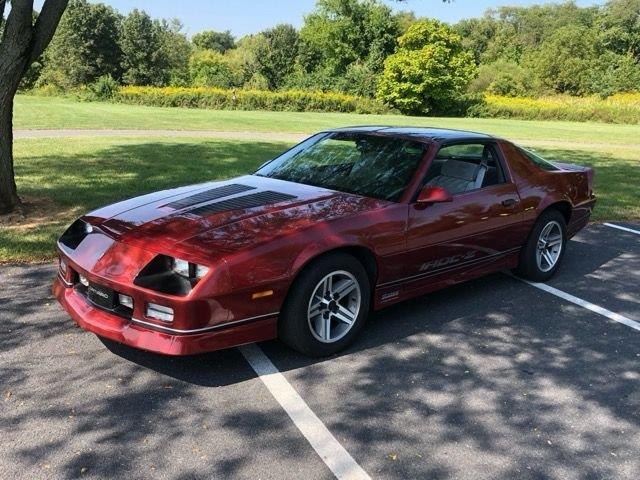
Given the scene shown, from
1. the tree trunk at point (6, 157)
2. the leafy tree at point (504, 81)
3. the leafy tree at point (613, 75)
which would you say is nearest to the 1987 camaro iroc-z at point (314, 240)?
the tree trunk at point (6, 157)

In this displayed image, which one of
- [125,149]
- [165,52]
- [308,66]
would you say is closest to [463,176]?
[125,149]

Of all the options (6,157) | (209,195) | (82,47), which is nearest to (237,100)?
(82,47)

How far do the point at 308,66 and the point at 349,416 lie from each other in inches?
2894

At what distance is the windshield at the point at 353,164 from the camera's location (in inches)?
176

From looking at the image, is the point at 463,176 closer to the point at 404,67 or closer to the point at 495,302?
the point at 495,302

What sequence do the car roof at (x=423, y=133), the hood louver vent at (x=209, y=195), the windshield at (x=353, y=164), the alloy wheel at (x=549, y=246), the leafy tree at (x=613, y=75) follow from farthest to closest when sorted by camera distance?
the leafy tree at (x=613, y=75) < the alloy wheel at (x=549, y=246) < the car roof at (x=423, y=133) < the windshield at (x=353, y=164) < the hood louver vent at (x=209, y=195)

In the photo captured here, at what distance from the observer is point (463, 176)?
4.88m

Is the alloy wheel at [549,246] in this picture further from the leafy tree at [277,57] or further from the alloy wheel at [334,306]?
the leafy tree at [277,57]

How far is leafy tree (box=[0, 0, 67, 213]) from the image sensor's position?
22.3ft

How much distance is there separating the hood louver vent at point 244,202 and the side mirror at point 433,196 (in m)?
0.94

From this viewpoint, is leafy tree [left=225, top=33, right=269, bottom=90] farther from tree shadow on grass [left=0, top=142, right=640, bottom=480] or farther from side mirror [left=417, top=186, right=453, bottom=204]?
tree shadow on grass [left=0, top=142, right=640, bottom=480]

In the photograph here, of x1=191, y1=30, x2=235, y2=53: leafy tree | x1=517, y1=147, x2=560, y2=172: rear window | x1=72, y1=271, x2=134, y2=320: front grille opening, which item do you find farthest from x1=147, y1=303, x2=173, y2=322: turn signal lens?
x1=191, y1=30, x2=235, y2=53: leafy tree

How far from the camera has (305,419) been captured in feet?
10.4

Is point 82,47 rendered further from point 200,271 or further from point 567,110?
point 200,271
